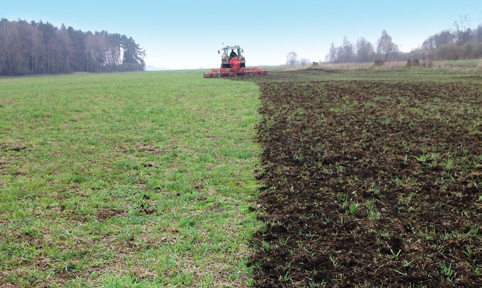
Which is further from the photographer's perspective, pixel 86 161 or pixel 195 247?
pixel 86 161

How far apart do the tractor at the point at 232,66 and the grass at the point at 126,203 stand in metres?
23.2

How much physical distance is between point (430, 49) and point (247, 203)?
423ft

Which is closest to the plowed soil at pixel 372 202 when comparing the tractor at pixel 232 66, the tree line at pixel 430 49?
the tractor at pixel 232 66

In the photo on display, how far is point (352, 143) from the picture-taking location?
8594 mm

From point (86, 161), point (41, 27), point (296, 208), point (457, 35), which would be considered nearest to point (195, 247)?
point (296, 208)

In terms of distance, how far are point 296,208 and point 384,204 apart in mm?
1566

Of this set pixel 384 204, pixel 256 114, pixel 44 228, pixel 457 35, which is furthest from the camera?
pixel 457 35

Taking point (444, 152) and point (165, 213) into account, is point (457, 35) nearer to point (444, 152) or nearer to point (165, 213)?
point (444, 152)

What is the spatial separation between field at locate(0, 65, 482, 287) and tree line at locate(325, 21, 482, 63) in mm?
51477

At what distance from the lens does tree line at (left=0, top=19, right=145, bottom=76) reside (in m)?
81.4

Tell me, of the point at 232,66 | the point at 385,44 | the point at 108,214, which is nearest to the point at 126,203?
the point at 108,214

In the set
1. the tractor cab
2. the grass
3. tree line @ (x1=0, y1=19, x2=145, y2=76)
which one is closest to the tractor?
the tractor cab

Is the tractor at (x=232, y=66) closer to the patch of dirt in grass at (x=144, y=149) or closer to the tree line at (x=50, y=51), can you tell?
the patch of dirt in grass at (x=144, y=149)

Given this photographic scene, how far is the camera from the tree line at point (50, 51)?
81.4 m
